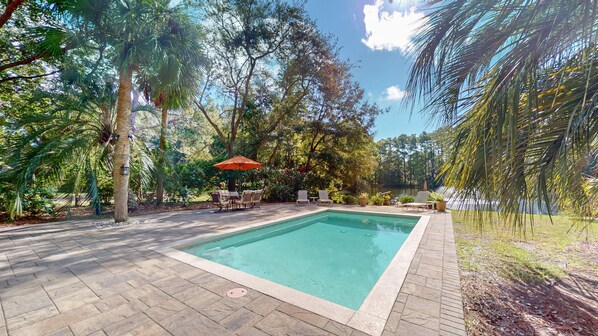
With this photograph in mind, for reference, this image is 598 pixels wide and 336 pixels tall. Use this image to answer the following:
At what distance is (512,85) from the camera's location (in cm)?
139

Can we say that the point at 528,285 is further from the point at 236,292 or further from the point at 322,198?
the point at 322,198

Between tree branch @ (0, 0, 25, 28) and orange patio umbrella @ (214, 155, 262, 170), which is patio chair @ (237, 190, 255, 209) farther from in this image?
tree branch @ (0, 0, 25, 28)

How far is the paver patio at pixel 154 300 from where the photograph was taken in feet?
6.79

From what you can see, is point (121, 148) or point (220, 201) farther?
point (220, 201)

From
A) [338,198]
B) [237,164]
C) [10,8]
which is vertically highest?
[10,8]

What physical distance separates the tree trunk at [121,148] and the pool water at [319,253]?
3592mm

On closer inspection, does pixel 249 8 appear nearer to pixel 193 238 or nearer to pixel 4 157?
pixel 4 157

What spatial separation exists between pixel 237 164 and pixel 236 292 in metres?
8.57

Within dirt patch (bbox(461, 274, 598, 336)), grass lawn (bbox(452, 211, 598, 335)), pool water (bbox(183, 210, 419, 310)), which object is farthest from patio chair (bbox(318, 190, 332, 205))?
dirt patch (bbox(461, 274, 598, 336))

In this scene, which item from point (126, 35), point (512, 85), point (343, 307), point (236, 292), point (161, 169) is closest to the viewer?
point (512, 85)

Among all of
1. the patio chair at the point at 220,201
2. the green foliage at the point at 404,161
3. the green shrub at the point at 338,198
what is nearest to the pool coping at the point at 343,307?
the patio chair at the point at 220,201

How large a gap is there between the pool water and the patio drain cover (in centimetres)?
114

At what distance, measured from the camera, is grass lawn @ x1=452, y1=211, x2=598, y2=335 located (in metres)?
2.26

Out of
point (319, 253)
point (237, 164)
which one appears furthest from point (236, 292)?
point (237, 164)
